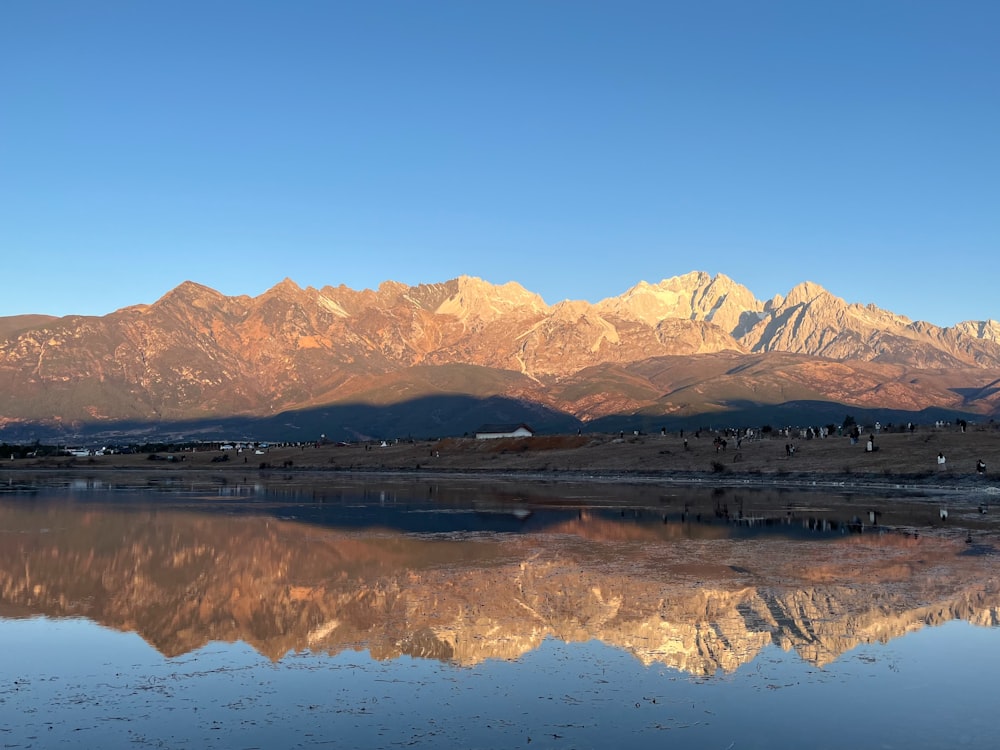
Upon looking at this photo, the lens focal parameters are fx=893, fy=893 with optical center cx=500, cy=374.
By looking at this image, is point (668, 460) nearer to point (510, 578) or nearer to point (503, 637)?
point (510, 578)

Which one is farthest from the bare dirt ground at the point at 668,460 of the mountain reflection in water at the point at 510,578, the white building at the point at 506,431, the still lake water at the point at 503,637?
the still lake water at the point at 503,637

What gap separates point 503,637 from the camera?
23.7m

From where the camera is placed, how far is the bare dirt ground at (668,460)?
283ft

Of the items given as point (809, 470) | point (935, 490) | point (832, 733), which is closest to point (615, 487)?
point (809, 470)

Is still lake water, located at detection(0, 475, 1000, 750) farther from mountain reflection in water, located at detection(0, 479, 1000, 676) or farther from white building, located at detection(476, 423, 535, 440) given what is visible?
white building, located at detection(476, 423, 535, 440)

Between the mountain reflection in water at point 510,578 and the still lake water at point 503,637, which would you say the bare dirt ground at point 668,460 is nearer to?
the mountain reflection in water at point 510,578

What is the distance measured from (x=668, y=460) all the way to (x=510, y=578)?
3203 inches

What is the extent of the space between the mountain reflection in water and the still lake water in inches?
5.9

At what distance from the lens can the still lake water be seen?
16.7 m

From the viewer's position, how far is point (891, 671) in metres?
20.4

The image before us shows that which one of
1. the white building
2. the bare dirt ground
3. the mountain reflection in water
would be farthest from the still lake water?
the white building

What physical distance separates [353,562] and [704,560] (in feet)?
48.7

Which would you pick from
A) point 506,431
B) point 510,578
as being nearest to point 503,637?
point 510,578

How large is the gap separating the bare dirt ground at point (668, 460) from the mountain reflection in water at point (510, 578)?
25560mm
